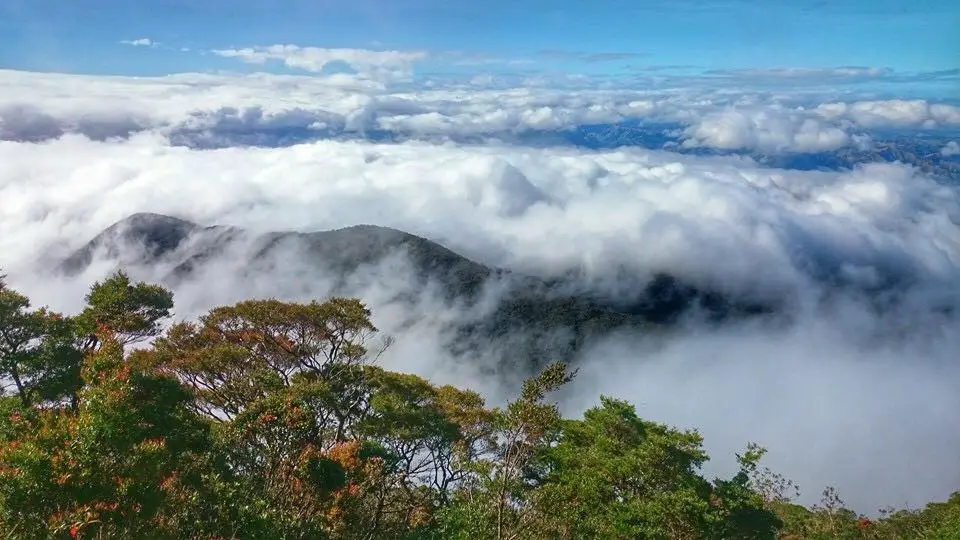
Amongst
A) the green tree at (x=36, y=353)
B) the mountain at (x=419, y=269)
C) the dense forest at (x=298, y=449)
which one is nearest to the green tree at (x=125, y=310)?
the dense forest at (x=298, y=449)

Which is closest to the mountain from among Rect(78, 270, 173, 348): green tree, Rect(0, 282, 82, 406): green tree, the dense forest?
the dense forest

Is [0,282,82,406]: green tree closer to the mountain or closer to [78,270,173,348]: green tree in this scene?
[78,270,173,348]: green tree

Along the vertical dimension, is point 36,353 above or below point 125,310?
below

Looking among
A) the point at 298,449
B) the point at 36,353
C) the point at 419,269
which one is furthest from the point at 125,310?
the point at 419,269

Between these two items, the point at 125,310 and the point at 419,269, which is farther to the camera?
the point at 419,269

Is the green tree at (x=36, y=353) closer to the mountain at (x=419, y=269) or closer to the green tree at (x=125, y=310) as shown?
the green tree at (x=125, y=310)

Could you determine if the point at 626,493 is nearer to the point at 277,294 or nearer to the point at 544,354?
the point at 544,354

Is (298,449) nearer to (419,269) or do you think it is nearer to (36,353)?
(36,353)
